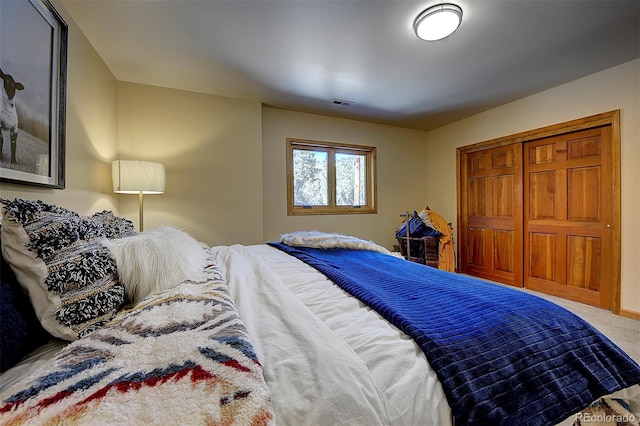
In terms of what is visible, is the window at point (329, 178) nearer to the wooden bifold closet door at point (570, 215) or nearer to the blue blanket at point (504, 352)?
the wooden bifold closet door at point (570, 215)

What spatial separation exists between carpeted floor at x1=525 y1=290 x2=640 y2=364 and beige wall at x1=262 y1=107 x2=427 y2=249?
2271 millimetres

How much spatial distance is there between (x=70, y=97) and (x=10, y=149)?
0.79 metres

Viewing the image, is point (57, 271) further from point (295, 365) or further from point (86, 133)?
point (86, 133)

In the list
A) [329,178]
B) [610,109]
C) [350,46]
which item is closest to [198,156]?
[329,178]

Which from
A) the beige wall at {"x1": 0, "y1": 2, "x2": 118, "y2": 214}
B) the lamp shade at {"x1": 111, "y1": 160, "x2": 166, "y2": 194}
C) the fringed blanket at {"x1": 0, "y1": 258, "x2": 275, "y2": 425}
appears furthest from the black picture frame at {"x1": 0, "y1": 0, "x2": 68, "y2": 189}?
the fringed blanket at {"x1": 0, "y1": 258, "x2": 275, "y2": 425}

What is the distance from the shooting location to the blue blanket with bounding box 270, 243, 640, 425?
0.65m

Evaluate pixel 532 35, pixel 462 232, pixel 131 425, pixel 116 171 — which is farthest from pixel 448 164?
pixel 131 425

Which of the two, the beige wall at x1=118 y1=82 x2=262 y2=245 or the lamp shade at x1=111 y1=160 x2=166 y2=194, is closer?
the lamp shade at x1=111 y1=160 x2=166 y2=194

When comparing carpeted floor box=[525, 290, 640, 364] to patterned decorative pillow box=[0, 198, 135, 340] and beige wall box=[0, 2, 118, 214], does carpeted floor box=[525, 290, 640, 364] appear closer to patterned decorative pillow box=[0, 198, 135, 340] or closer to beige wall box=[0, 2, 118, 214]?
patterned decorative pillow box=[0, 198, 135, 340]

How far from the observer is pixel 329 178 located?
3881mm

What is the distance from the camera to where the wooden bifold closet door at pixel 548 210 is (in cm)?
260

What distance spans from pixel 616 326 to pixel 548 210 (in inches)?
Result: 51.9

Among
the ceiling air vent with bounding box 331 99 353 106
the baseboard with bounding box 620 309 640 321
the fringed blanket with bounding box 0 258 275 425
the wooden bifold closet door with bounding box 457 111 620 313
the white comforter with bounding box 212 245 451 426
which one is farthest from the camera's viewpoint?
the ceiling air vent with bounding box 331 99 353 106

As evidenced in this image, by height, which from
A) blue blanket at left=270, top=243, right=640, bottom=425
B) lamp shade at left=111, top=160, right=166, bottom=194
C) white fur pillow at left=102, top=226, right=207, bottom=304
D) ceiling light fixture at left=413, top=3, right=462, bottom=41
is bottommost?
blue blanket at left=270, top=243, right=640, bottom=425
